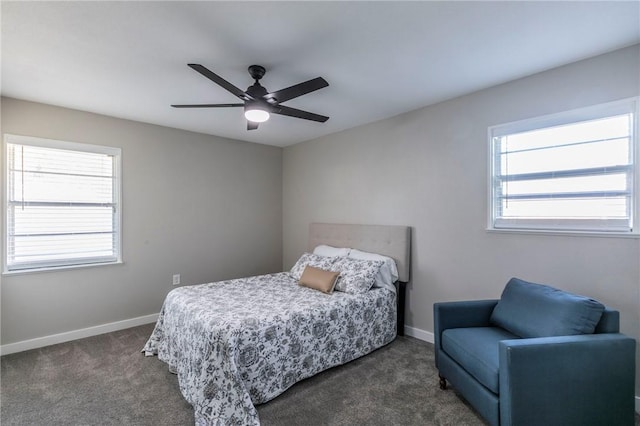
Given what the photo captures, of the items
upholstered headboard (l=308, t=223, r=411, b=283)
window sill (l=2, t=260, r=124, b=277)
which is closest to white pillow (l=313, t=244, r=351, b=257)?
upholstered headboard (l=308, t=223, r=411, b=283)

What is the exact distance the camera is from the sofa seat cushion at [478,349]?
1811 mm

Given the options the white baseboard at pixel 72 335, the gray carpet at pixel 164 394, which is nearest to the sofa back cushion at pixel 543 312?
the gray carpet at pixel 164 394

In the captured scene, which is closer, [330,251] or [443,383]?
[443,383]

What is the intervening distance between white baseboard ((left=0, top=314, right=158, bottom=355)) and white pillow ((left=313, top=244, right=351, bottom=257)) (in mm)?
2226

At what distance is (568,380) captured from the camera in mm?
1675

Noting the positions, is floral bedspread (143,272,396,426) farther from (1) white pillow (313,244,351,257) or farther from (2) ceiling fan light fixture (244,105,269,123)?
(2) ceiling fan light fixture (244,105,269,123)

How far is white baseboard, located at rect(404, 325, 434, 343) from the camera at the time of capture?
3.25 m

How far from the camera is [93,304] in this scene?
343cm

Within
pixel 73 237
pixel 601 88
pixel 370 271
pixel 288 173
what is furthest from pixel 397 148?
pixel 73 237

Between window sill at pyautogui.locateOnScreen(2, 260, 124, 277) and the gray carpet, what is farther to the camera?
window sill at pyautogui.locateOnScreen(2, 260, 124, 277)

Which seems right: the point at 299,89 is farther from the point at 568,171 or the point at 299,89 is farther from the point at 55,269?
the point at 55,269

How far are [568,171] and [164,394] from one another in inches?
140

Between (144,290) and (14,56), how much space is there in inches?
103

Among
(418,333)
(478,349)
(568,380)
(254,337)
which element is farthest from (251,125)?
(568,380)
